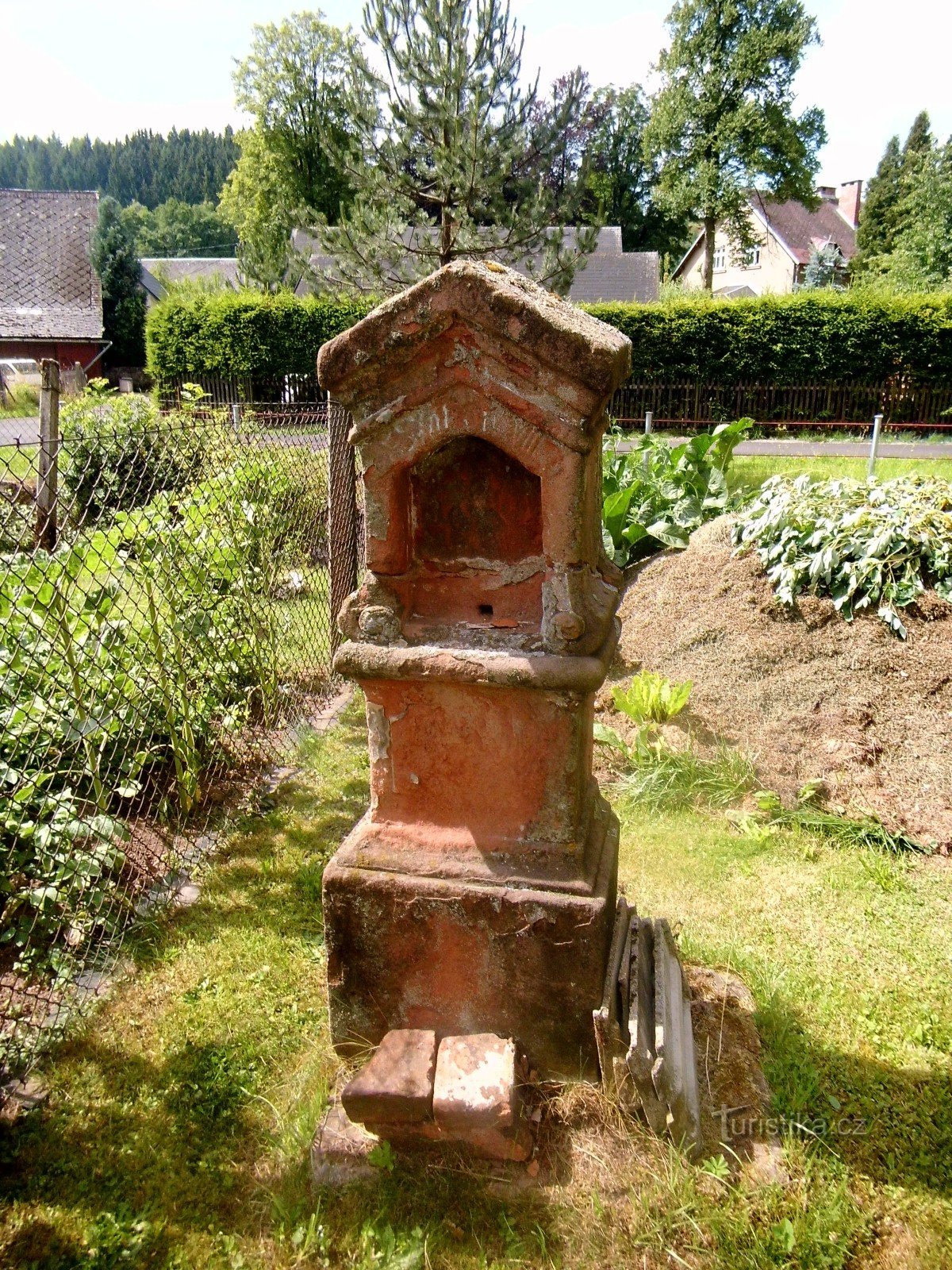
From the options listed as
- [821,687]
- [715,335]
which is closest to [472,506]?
[821,687]

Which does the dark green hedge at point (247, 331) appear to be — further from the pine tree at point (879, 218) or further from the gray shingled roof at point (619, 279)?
the pine tree at point (879, 218)

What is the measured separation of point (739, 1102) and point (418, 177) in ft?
36.8

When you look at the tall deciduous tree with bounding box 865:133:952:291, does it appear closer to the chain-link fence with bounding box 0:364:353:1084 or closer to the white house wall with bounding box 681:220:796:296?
the white house wall with bounding box 681:220:796:296

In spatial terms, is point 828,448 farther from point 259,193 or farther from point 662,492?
point 259,193

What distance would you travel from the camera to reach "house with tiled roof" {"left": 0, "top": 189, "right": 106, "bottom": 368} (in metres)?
26.4

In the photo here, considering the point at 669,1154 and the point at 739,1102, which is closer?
the point at 669,1154

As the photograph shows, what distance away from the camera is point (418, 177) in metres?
10.7

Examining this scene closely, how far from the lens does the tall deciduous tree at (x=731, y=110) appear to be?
25.3 meters

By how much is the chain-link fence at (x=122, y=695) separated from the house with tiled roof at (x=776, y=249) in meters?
37.9

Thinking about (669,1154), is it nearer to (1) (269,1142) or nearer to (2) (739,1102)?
(2) (739,1102)

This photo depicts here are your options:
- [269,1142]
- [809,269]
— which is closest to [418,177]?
[269,1142]

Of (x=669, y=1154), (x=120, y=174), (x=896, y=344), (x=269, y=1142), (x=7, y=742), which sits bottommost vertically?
(x=269, y=1142)

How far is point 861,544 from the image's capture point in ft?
17.4

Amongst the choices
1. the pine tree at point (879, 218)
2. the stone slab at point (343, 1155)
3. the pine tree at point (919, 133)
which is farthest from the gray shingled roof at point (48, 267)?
the pine tree at point (919, 133)
